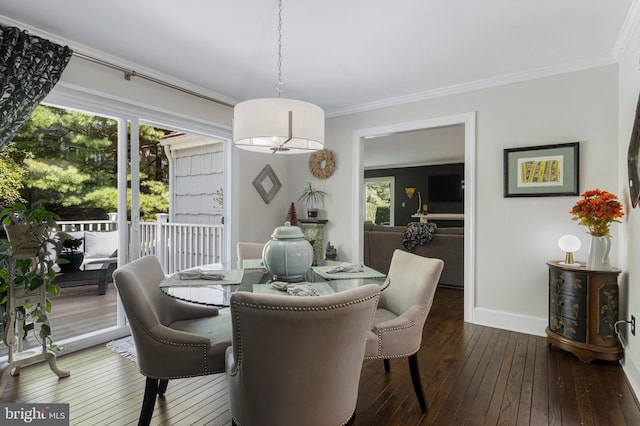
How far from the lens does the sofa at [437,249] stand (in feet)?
15.9

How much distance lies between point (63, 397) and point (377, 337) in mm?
1952

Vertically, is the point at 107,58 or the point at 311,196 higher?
the point at 107,58

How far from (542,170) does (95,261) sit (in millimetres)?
4426

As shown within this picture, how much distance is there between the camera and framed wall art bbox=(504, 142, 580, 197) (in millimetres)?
3033

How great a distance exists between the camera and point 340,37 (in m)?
2.57

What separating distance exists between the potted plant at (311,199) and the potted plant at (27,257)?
2.83m

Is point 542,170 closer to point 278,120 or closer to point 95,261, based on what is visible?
point 278,120

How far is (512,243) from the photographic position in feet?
10.9

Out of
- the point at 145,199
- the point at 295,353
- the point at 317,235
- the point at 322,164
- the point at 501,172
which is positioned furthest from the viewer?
the point at 322,164

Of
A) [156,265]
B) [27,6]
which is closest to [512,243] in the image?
[156,265]

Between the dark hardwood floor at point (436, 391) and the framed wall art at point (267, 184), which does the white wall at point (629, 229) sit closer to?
the dark hardwood floor at point (436, 391)

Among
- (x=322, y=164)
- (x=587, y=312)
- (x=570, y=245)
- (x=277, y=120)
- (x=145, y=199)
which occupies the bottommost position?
(x=587, y=312)

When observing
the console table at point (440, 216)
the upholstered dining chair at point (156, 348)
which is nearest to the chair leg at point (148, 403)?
the upholstered dining chair at point (156, 348)

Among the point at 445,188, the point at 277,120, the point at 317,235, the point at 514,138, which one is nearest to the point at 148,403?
the point at 277,120
